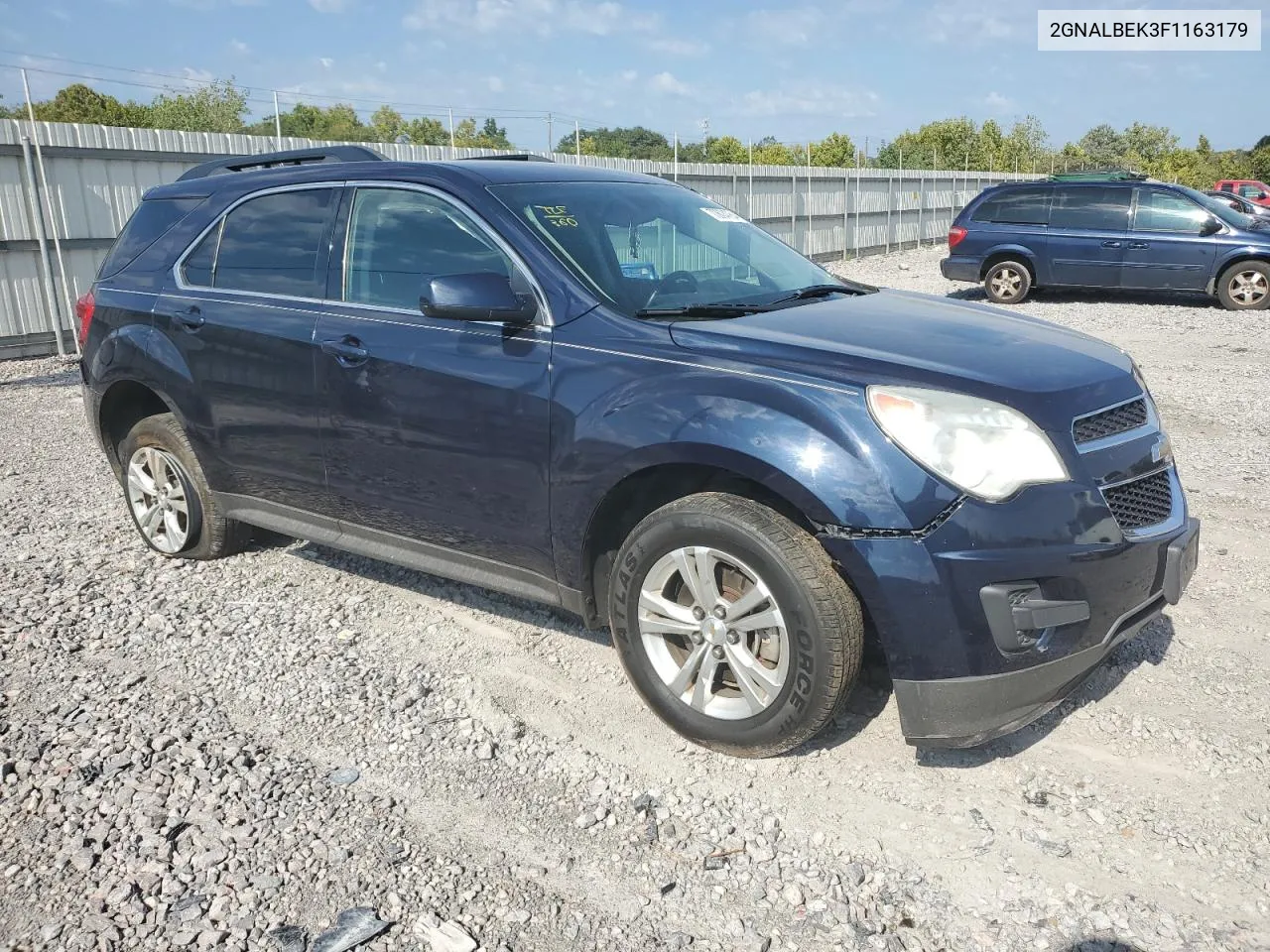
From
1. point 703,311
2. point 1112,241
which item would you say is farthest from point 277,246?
point 1112,241

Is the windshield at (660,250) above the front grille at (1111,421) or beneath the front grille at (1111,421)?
above

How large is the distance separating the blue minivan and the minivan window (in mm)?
13696

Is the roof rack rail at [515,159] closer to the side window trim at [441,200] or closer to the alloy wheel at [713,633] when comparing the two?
the side window trim at [441,200]

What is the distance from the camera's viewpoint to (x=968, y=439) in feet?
9.47

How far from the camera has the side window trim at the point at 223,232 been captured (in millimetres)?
4258

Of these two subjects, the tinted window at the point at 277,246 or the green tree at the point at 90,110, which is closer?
the tinted window at the point at 277,246

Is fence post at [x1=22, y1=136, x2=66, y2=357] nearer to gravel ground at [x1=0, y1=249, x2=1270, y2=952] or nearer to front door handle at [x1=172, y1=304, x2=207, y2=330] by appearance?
gravel ground at [x1=0, y1=249, x2=1270, y2=952]

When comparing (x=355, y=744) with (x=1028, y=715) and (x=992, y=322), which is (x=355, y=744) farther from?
(x=992, y=322)

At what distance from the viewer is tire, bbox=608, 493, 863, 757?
2.98 m

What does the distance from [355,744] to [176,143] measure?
1092 centimetres

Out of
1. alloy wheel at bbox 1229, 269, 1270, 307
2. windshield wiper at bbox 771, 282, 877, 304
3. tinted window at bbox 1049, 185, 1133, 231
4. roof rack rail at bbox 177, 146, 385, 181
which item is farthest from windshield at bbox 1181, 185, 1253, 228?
roof rack rail at bbox 177, 146, 385, 181

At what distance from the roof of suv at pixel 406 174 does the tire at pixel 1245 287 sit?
13.1 metres

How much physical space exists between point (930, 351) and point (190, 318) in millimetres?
3240

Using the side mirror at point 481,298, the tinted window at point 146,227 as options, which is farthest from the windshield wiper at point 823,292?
the tinted window at point 146,227
